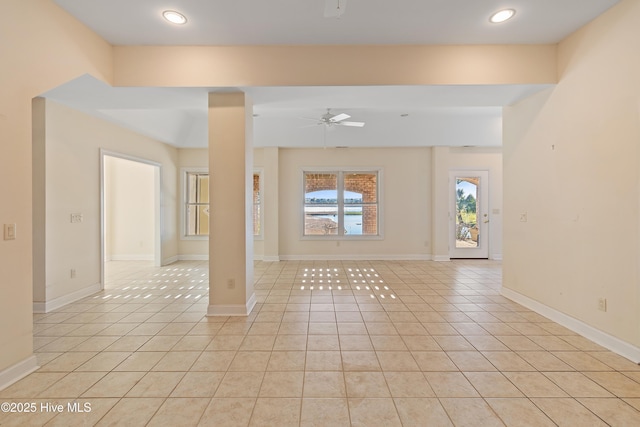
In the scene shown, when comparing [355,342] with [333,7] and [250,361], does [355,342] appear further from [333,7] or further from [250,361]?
[333,7]

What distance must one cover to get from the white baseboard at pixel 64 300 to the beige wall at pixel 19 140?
5.45ft

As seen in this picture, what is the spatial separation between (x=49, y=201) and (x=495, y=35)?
544 cm

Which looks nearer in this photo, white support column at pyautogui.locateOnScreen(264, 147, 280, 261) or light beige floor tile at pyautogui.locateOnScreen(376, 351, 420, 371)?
light beige floor tile at pyautogui.locateOnScreen(376, 351, 420, 371)

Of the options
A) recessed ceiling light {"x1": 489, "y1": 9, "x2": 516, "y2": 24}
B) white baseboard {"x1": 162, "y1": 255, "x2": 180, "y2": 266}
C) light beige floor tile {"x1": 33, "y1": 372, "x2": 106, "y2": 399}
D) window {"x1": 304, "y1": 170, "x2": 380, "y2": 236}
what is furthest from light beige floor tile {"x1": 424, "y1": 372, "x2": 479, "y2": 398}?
white baseboard {"x1": 162, "y1": 255, "x2": 180, "y2": 266}

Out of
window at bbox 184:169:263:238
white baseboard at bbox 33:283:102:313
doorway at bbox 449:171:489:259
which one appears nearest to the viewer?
white baseboard at bbox 33:283:102:313

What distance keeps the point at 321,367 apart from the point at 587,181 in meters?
2.98

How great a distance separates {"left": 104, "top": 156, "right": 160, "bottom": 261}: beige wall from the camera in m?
6.96

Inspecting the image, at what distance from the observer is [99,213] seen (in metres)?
4.40

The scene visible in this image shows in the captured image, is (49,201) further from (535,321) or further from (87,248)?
(535,321)

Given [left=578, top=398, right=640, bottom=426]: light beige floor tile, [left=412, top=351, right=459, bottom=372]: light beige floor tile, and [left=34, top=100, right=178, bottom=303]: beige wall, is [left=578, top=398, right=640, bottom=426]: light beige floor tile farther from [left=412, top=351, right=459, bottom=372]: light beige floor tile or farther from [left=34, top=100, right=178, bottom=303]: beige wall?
[left=34, top=100, right=178, bottom=303]: beige wall

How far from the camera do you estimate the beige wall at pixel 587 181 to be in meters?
2.40

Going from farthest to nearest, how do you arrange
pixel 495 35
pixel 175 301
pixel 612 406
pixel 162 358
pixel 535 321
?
pixel 175 301 → pixel 535 321 → pixel 495 35 → pixel 162 358 → pixel 612 406

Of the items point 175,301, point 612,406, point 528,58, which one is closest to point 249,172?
point 175,301

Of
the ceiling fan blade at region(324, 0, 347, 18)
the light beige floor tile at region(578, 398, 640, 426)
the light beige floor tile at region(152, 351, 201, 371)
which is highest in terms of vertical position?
the ceiling fan blade at region(324, 0, 347, 18)
